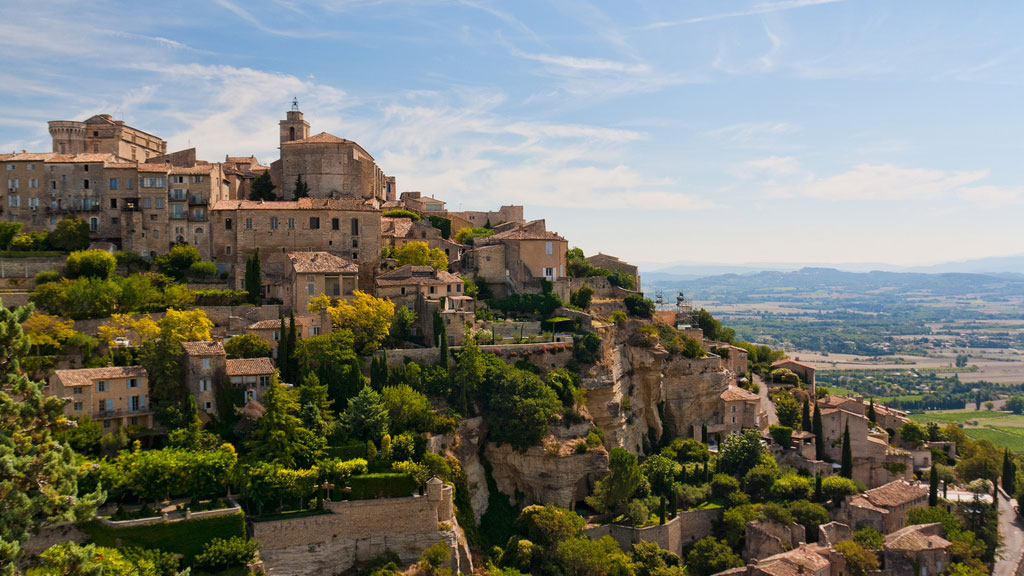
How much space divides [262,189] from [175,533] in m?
37.5

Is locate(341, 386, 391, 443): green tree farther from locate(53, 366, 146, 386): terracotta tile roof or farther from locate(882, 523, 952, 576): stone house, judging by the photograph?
locate(882, 523, 952, 576): stone house

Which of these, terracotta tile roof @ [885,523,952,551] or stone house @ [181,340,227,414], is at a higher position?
stone house @ [181,340,227,414]

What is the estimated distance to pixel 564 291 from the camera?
6162cm

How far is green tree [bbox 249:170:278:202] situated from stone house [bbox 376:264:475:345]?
16728 millimetres

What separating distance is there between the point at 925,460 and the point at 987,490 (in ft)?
15.1

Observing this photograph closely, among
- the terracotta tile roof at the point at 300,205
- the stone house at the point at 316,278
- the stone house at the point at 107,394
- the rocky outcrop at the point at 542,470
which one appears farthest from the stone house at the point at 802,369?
the stone house at the point at 107,394

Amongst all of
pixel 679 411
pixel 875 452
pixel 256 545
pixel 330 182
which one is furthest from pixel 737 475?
pixel 330 182

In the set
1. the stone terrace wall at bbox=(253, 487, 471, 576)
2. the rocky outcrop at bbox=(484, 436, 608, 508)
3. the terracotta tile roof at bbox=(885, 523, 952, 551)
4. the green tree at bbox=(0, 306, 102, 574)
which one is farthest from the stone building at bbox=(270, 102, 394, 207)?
the terracotta tile roof at bbox=(885, 523, 952, 551)

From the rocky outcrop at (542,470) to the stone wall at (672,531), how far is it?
3.03m

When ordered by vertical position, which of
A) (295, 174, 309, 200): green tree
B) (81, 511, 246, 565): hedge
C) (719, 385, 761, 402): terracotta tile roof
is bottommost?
(81, 511, 246, 565): hedge

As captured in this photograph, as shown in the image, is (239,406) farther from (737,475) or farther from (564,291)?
(737,475)

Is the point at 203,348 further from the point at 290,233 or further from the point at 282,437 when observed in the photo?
the point at 290,233

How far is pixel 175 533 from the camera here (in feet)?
116

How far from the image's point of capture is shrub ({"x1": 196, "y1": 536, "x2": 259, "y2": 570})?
115ft
